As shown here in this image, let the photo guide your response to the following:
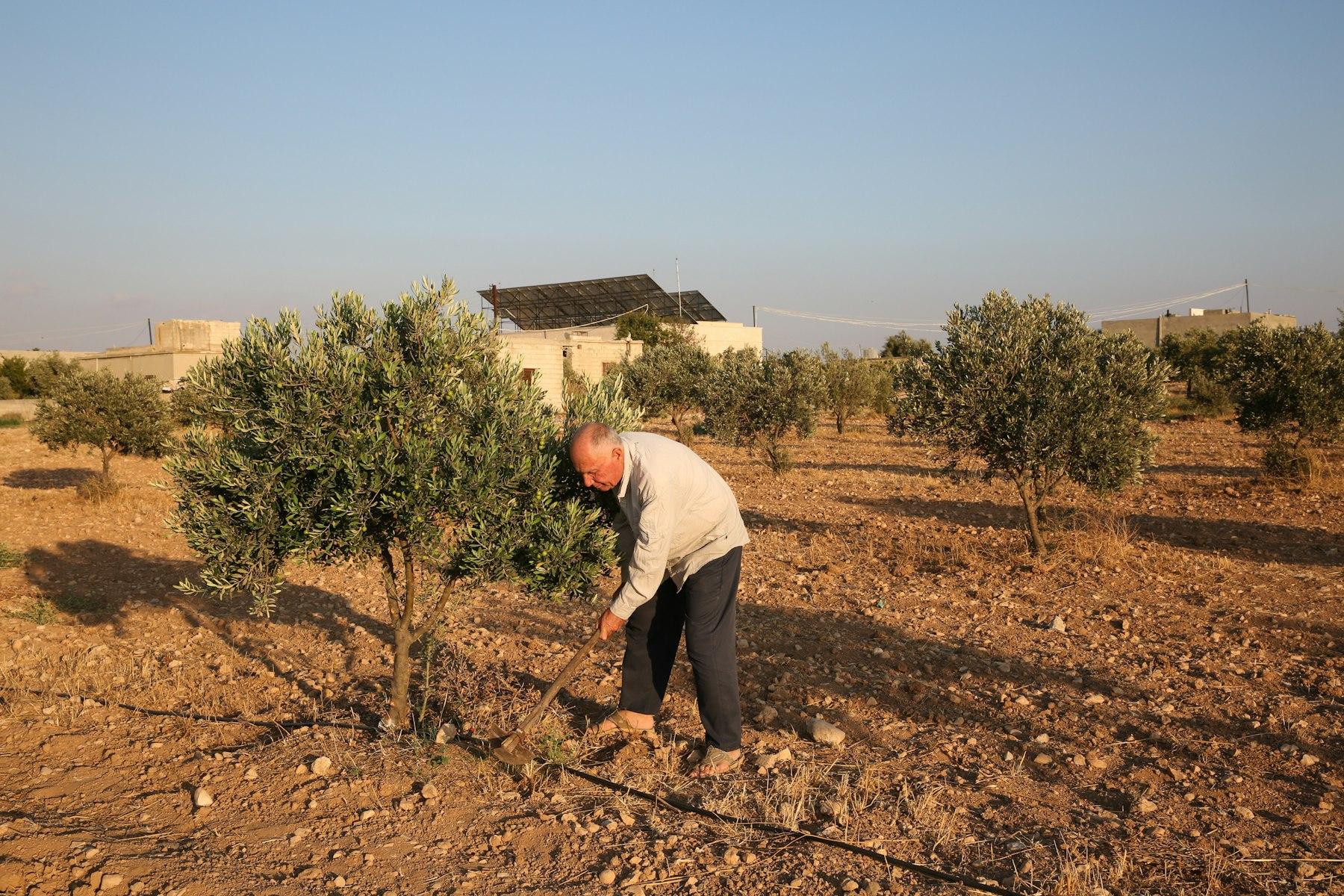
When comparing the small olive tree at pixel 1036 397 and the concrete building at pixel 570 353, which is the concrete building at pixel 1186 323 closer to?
the concrete building at pixel 570 353

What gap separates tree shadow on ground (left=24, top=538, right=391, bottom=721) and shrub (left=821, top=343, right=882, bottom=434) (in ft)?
78.7

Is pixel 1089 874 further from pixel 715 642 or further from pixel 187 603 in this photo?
pixel 187 603

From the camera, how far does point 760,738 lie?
5.59 metres

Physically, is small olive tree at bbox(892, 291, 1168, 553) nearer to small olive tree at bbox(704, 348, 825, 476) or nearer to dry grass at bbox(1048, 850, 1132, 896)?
dry grass at bbox(1048, 850, 1132, 896)

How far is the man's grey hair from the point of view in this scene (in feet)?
15.4

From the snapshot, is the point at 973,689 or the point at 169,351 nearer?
the point at 973,689

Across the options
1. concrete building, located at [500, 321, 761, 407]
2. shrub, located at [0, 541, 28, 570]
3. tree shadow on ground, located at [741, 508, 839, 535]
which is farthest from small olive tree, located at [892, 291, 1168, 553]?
concrete building, located at [500, 321, 761, 407]

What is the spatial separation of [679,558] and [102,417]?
647 inches

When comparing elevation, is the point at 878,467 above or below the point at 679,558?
below

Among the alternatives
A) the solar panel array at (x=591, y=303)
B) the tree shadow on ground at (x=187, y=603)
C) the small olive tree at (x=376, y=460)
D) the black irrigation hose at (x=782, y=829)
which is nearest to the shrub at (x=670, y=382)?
the tree shadow on ground at (x=187, y=603)

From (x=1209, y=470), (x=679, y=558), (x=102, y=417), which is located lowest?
(x=1209, y=470)

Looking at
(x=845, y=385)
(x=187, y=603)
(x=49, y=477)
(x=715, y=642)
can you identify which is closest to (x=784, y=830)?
(x=715, y=642)

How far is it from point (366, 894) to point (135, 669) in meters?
4.57

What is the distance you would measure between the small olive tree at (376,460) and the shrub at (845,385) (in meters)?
27.4
